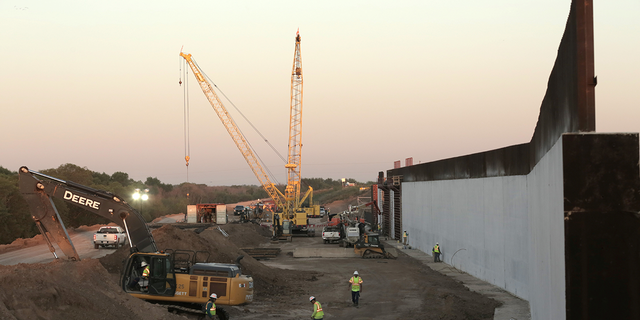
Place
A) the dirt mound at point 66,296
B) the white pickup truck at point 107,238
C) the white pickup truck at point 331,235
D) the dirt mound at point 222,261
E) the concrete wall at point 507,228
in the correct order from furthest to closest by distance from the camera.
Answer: the white pickup truck at point 331,235, the white pickup truck at point 107,238, the dirt mound at point 222,261, the dirt mound at point 66,296, the concrete wall at point 507,228

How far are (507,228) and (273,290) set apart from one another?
38.5ft

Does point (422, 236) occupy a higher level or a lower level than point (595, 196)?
lower

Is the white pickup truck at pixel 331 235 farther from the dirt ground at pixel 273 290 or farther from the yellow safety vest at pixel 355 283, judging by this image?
the yellow safety vest at pixel 355 283

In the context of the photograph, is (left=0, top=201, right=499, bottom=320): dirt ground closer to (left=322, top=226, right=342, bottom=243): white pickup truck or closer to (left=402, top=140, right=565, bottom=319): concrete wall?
(left=402, top=140, right=565, bottom=319): concrete wall

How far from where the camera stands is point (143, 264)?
60.5ft

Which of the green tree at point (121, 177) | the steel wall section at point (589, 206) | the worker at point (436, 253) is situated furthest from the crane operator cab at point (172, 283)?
the green tree at point (121, 177)

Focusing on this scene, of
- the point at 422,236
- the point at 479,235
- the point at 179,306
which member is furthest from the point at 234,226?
the point at 179,306

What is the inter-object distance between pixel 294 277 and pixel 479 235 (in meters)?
10.8

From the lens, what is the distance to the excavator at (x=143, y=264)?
18.1 metres

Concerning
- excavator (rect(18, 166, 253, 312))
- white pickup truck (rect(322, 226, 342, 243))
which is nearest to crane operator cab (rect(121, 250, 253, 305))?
excavator (rect(18, 166, 253, 312))

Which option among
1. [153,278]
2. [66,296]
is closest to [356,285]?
[153,278]

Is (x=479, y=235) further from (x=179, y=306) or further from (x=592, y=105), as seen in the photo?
(x=592, y=105)

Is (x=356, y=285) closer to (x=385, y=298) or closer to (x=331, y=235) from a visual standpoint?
(x=385, y=298)

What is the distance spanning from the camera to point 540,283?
506 inches
